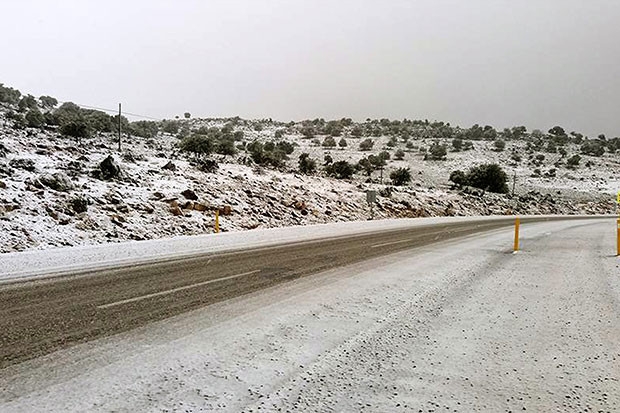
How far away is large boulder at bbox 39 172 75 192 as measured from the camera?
17.3 m

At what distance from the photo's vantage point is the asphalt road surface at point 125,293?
5.15 m

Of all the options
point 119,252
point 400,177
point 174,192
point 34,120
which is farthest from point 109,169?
point 400,177

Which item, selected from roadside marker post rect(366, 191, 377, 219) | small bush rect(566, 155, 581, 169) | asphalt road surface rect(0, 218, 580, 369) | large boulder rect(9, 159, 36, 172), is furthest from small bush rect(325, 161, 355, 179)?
small bush rect(566, 155, 581, 169)

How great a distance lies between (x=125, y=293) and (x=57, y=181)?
12.7 metres

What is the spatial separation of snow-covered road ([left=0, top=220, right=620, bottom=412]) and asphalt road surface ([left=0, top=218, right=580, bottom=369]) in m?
0.40

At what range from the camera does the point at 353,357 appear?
4762mm

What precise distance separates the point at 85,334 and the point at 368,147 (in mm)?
68894

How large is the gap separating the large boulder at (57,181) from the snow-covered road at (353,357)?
13.4 meters

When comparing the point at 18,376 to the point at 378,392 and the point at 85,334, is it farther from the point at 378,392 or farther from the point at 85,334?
the point at 378,392

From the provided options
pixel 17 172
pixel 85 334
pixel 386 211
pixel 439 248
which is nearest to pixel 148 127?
pixel 386 211

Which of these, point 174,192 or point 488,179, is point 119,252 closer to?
point 174,192

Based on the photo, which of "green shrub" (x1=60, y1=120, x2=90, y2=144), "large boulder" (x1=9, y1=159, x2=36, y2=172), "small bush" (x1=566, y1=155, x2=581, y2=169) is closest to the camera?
"large boulder" (x1=9, y1=159, x2=36, y2=172)

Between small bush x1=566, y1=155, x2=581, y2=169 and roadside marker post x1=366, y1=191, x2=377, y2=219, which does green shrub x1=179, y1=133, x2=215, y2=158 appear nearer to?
roadside marker post x1=366, y1=191, x2=377, y2=219

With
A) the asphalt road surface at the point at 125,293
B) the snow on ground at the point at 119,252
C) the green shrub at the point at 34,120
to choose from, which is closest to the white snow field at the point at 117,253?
the snow on ground at the point at 119,252
